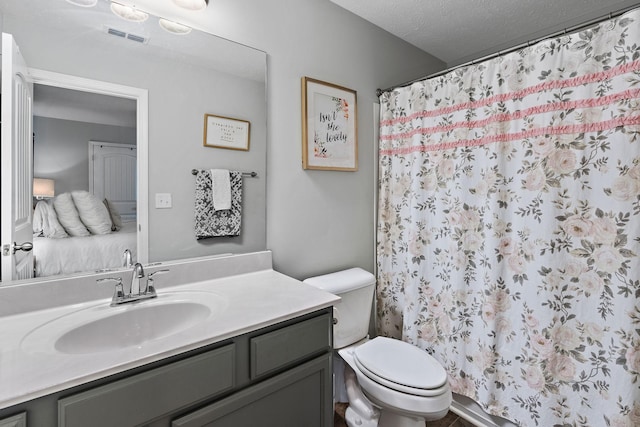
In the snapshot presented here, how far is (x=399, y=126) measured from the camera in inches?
74.6

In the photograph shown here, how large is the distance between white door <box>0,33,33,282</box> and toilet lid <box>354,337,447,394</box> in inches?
55.1

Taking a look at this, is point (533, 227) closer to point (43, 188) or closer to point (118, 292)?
point (118, 292)

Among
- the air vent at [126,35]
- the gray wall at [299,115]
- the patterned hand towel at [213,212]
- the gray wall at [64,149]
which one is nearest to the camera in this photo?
the gray wall at [64,149]

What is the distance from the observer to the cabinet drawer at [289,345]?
0.95 meters

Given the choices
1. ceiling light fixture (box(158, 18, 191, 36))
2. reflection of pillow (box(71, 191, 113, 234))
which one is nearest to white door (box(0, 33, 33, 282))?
reflection of pillow (box(71, 191, 113, 234))

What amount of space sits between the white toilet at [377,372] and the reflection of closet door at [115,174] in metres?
0.92

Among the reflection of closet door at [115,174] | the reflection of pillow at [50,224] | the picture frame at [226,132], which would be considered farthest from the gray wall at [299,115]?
the reflection of pillow at [50,224]

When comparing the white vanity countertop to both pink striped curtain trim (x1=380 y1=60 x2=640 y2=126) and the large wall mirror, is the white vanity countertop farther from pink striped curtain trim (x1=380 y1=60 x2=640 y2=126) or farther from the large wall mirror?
pink striped curtain trim (x1=380 y1=60 x2=640 y2=126)

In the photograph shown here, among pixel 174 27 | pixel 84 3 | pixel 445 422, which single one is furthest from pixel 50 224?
pixel 445 422

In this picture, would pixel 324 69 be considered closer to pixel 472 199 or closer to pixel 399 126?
pixel 399 126

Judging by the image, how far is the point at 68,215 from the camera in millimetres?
1106

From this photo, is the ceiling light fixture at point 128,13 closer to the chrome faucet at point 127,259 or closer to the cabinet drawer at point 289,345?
the chrome faucet at point 127,259

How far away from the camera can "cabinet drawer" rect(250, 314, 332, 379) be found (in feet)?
3.12

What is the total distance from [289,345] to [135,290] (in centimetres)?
63
